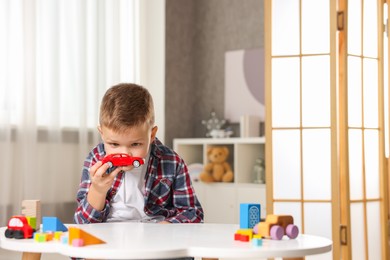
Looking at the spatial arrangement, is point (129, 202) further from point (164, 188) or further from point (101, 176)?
point (101, 176)

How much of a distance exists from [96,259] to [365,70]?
2.50 m

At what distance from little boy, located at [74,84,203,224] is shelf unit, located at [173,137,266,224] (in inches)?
90.0

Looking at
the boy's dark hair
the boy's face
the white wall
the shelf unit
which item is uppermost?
the white wall

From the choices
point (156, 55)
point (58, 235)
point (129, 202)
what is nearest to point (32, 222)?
point (58, 235)

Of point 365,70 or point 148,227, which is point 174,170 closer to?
point 148,227

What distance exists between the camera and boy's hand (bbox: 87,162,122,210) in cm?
158

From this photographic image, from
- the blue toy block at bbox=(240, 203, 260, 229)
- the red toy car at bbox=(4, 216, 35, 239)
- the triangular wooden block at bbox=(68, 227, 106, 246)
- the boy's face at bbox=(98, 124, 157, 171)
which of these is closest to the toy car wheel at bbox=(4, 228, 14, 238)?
the red toy car at bbox=(4, 216, 35, 239)

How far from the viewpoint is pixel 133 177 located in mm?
1826

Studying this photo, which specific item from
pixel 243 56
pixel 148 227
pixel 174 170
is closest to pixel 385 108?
pixel 243 56

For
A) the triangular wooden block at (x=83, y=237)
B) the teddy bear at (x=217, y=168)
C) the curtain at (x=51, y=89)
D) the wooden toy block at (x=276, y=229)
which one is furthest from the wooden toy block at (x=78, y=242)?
the teddy bear at (x=217, y=168)

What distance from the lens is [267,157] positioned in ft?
10.9

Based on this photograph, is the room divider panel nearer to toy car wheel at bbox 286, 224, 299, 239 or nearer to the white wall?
the white wall

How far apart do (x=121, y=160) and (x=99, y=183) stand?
84 mm

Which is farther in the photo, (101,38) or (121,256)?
(101,38)
